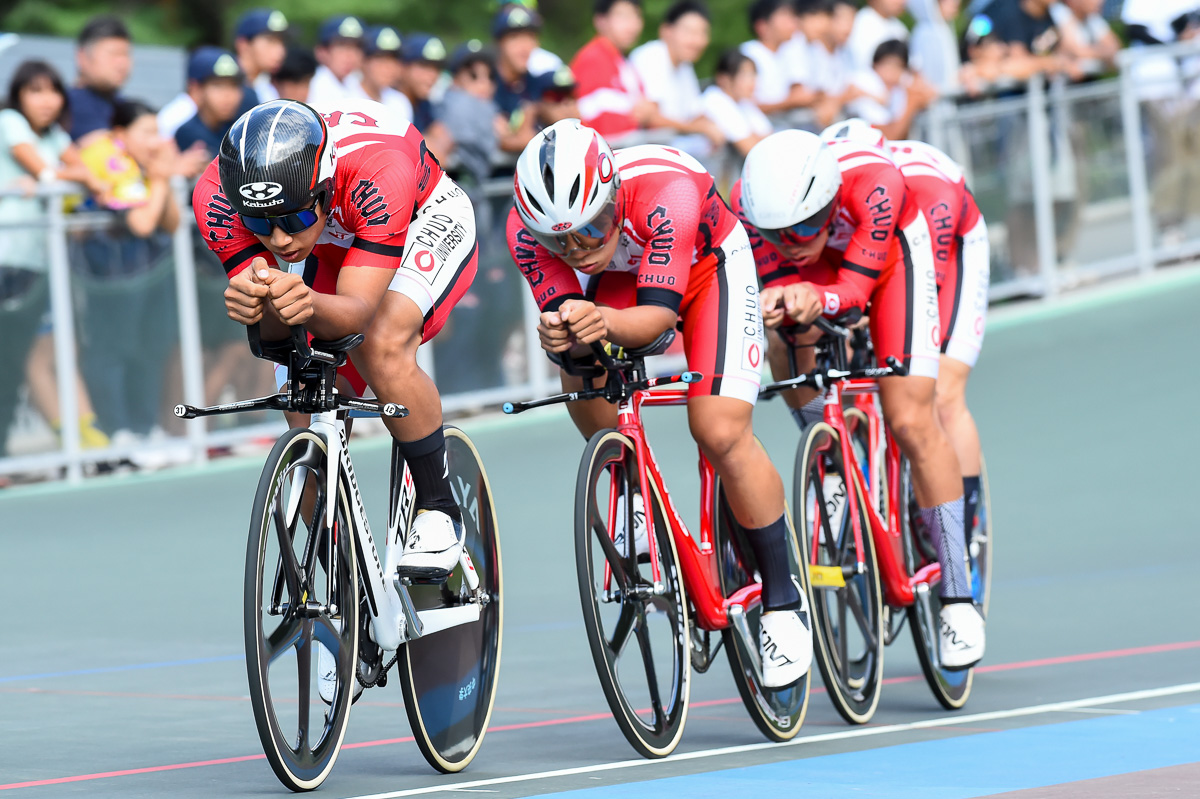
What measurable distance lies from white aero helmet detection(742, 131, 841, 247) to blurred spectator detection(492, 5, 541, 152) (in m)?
6.02

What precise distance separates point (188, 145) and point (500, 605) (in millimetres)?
5934

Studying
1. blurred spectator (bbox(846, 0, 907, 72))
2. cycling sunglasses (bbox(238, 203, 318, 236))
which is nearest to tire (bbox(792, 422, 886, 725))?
cycling sunglasses (bbox(238, 203, 318, 236))

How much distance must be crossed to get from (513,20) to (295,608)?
7.86m

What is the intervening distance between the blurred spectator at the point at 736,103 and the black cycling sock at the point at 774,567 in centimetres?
718

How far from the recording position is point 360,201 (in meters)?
4.63

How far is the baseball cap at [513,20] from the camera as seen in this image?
11750 millimetres

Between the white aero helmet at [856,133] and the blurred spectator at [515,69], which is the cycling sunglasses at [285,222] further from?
the blurred spectator at [515,69]

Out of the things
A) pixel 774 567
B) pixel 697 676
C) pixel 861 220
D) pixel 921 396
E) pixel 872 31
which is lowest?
pixel 697 676

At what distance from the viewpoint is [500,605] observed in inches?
210

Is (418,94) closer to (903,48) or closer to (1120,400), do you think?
(903,48)

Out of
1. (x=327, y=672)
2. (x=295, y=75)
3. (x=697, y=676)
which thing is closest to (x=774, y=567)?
(x=697, y=676)

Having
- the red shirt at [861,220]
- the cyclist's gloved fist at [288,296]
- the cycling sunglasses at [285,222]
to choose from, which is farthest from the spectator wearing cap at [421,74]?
the cyclist's gloved fist at [288,296]

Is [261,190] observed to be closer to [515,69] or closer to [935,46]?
[515,69]

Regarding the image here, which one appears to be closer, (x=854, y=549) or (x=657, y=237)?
(x=657, y=237)
